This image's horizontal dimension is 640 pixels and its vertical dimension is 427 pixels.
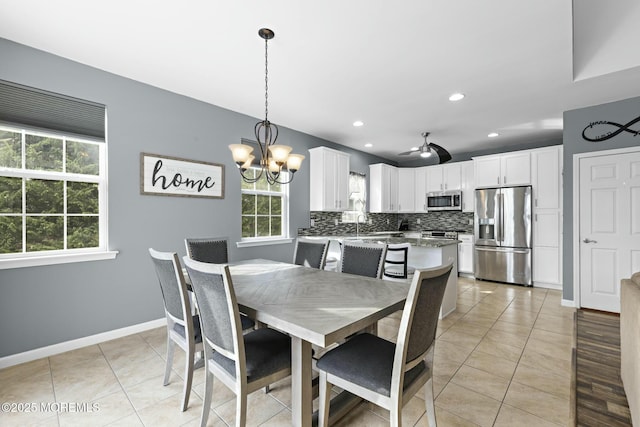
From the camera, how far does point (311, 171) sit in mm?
4863

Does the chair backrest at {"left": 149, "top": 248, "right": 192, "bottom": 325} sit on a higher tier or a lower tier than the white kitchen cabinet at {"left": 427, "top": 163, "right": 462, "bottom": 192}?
lower

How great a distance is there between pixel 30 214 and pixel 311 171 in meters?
3.37

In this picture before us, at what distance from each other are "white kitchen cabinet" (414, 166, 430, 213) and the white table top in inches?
184

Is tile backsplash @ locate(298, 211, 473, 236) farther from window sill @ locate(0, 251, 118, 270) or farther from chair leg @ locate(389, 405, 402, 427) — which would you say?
chair leg @ locate(389, 405, 402, 427)

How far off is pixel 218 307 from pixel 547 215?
5369 millimetres

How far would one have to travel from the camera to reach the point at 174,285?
71.7 inches

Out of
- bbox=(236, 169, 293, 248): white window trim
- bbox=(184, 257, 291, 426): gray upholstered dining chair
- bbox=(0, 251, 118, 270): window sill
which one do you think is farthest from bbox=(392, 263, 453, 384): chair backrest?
bbox=(236, 169, 293, 248): white window trim

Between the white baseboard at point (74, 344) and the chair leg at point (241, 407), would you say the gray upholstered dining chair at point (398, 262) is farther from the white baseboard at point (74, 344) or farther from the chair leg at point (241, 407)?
the white baseboard at point (74, 344)

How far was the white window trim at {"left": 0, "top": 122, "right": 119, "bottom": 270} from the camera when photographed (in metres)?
2.39

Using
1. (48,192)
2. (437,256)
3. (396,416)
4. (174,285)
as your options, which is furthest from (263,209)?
(396,416)

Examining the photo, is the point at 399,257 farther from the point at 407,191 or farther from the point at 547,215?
the point at 407,191

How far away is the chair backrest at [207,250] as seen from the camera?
2725mm

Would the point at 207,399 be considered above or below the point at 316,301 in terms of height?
below

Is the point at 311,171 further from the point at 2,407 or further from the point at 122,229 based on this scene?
the point at 2,407
